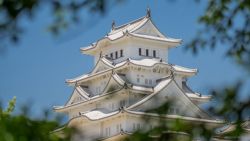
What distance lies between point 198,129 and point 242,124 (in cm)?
20

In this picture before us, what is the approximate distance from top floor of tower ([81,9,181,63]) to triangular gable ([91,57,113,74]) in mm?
419

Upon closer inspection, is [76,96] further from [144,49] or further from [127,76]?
[144,49]

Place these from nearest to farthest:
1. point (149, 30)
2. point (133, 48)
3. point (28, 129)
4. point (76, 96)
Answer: point (28, 129)
point (76, 96)
point (133, 48)
point (149, 30)

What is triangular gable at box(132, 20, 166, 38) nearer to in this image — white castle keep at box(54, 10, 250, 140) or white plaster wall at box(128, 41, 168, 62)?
white castle keep at box(54, 10, 250, 140)

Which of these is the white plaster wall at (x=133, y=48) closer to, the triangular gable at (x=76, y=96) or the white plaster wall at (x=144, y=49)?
the white plaster wall at (x=144, y=49)

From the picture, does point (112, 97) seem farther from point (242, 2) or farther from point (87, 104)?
point (87, 104)

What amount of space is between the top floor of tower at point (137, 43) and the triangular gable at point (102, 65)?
42 centimetres

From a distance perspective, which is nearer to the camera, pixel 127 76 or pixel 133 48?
pixel 127 76

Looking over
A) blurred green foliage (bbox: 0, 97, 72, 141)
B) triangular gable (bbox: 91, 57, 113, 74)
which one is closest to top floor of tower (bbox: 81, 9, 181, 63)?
triangular gable (bbox: 91, 57, 113, 74)

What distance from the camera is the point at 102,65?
43.5 meters

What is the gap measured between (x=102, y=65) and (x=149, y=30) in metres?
3.48

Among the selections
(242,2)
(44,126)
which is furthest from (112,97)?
(242,2)

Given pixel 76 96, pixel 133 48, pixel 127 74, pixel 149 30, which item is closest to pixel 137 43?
pixel 133 48

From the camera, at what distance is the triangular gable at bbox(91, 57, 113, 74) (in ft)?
142
